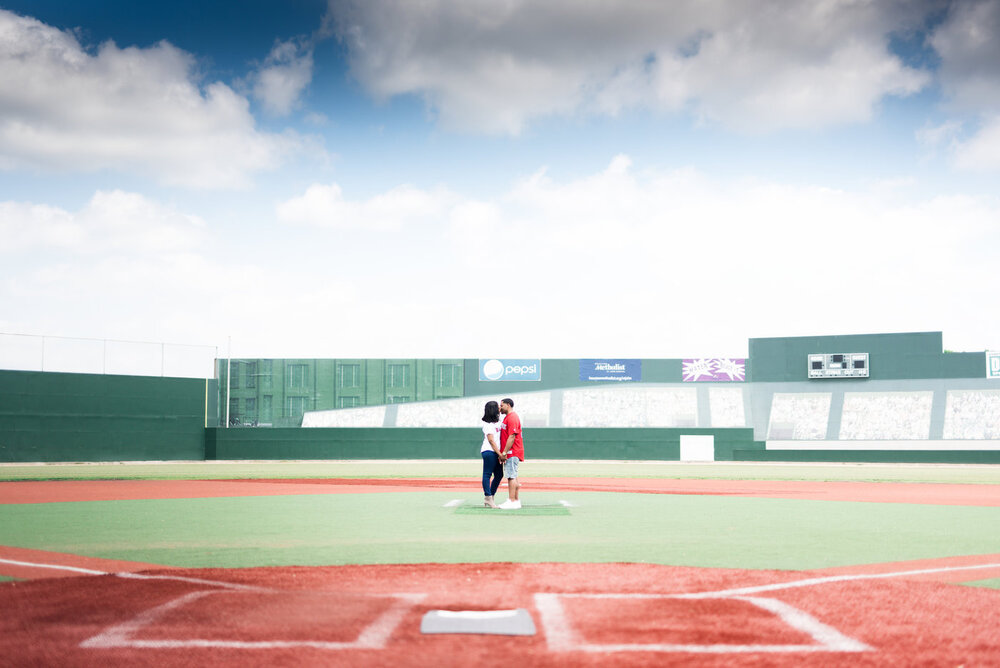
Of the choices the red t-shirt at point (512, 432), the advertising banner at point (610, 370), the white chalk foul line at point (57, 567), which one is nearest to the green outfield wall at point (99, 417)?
the red t-shirt at point (512, 432)

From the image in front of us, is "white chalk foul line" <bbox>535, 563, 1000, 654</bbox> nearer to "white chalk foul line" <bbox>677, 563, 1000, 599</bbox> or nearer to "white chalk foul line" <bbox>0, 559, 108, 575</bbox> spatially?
"white chalk foul line" <bbox>677, 563, 1000, 599</bbox>

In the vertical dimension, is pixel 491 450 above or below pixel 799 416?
above

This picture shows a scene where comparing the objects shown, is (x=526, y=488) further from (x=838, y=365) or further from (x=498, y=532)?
(x=838, y=365)

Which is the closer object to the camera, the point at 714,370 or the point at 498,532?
the point at 498,532

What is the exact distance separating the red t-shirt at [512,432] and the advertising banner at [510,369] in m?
48.4

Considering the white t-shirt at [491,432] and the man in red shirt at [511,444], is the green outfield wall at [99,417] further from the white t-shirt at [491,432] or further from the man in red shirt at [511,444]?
the white t-shirt at [491,432]

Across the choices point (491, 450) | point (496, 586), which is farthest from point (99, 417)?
point (496, 586)

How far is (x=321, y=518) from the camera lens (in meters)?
12.7

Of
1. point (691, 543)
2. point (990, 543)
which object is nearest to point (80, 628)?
point (691, 543)

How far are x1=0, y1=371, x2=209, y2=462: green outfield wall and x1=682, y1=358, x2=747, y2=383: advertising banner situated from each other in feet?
109

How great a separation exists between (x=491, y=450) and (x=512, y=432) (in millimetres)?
592

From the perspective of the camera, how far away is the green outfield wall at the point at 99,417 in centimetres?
3447

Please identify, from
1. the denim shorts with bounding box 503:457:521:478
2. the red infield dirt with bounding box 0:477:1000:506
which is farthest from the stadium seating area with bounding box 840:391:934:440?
the denim shorts with bounding box 503:457:521:478

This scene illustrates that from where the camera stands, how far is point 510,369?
205 feet
